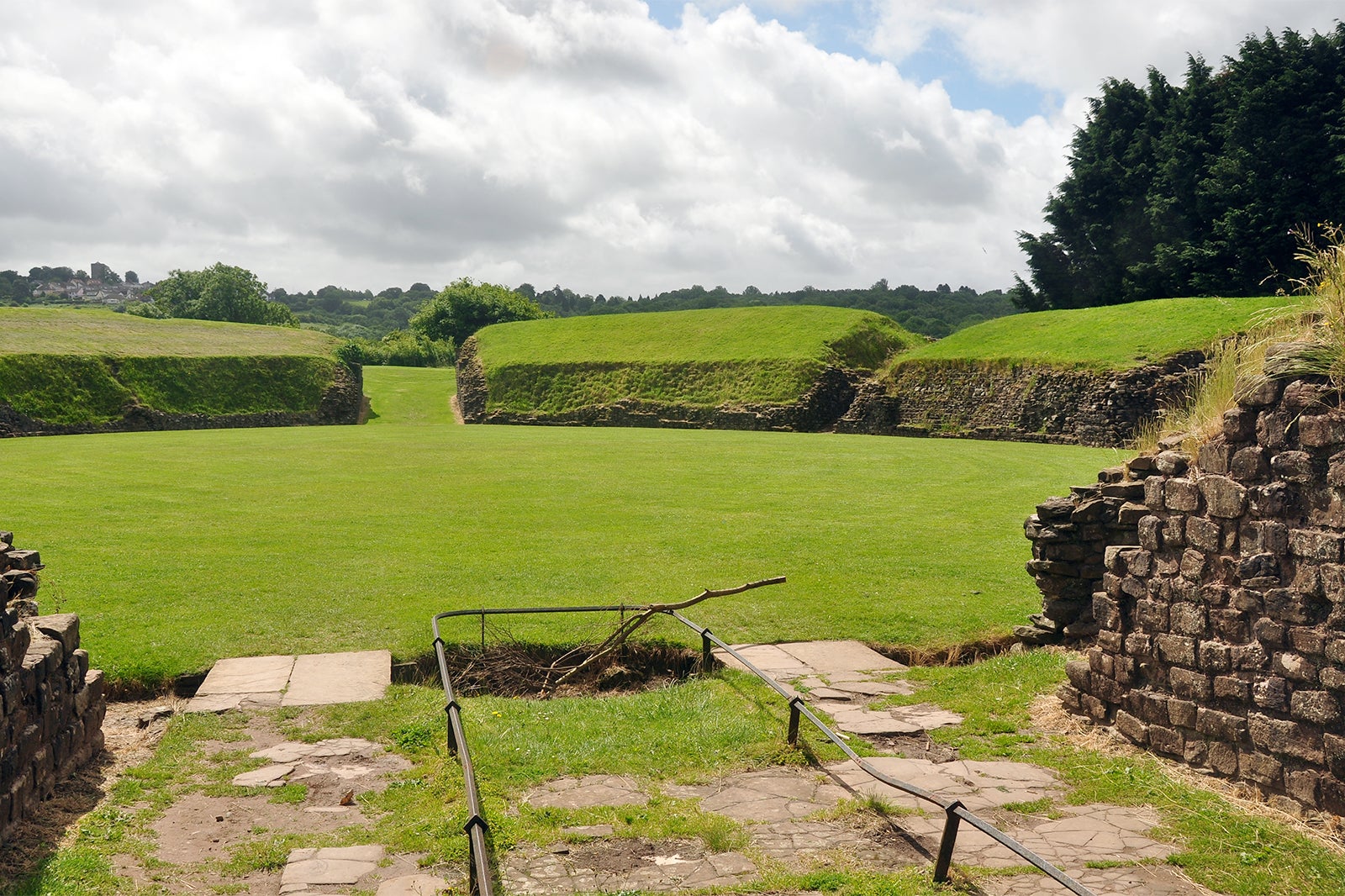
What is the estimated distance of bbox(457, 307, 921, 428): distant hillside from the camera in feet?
152

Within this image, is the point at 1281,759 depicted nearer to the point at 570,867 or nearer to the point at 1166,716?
the point at 1166,716

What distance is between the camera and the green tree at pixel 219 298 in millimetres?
108062

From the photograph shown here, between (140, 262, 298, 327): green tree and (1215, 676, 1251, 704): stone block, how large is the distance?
10661 centimetres

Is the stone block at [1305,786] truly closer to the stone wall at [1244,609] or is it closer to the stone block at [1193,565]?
the stone wall at [1244,609]

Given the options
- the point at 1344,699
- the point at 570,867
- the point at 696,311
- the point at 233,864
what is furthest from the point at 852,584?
the point at 696,311

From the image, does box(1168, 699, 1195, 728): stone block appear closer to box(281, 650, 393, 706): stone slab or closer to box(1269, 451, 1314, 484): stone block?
box(1269, 451, 1314, 484): stone block

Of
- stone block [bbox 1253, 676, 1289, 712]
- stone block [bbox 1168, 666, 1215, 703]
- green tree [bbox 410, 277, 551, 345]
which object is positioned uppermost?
green tree [bbox 410, 277, 551, 345]

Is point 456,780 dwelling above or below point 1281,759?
below

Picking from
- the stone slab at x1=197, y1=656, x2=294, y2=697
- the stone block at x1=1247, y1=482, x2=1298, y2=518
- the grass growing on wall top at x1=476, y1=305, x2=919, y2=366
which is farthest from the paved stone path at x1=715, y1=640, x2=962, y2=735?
the grass growing on wall top at x1=476, y1=305, x2=919, y2=366

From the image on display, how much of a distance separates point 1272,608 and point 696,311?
55823mm

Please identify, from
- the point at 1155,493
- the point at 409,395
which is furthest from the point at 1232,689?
the point at 409,395

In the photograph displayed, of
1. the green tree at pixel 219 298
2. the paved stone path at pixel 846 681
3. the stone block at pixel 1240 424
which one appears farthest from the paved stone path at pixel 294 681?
the green tree at pixel 219 298

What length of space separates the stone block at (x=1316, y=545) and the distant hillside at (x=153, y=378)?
46639 mm

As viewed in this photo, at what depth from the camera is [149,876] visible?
5.29 m
